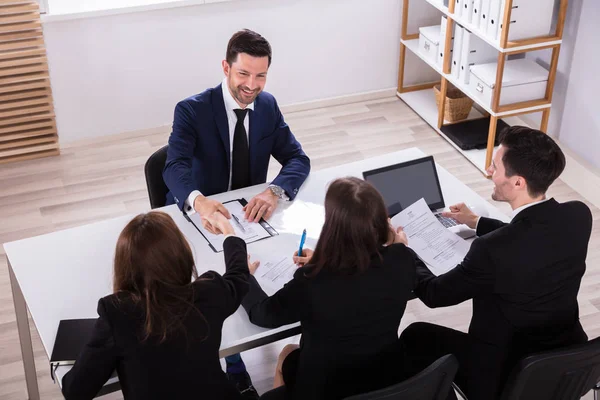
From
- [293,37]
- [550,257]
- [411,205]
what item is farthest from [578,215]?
[293,37]

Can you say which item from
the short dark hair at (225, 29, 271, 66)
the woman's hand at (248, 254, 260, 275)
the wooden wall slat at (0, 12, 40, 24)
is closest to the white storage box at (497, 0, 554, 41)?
the short dark hair at (225, 29, 271, 66)

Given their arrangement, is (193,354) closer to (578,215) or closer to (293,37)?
(578,215)

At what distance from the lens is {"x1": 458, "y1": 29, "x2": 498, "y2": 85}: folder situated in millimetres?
5125

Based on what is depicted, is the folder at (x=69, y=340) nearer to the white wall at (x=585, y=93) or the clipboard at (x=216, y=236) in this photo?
the clipboard at (x=216, y=236)

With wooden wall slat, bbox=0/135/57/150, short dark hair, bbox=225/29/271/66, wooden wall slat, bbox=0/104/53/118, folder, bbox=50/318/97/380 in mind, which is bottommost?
wooden wall slat, bbox=0/135/57/150

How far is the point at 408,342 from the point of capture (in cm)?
305

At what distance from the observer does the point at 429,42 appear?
18.5 ft

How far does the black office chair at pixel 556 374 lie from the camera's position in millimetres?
2371

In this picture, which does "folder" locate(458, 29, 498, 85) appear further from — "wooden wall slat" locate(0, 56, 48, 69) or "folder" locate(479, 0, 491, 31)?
"wooden wall slat" locate(0, 56, 48, 69)

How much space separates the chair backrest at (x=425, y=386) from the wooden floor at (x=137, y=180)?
1.38 metres

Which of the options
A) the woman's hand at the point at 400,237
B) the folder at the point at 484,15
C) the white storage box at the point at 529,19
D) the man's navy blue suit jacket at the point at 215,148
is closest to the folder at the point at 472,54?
the folder at the point at 484,15

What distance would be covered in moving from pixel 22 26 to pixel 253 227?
2.69m

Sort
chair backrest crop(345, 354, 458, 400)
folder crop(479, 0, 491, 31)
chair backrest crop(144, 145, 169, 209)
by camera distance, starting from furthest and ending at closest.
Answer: folder crop(479, 0, 491, 31), chair backrest crop(144, 145, 169, 209), chair backrest crop(345, 354, 458, 400)

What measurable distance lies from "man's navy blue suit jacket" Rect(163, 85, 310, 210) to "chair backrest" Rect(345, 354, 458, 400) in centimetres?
123
